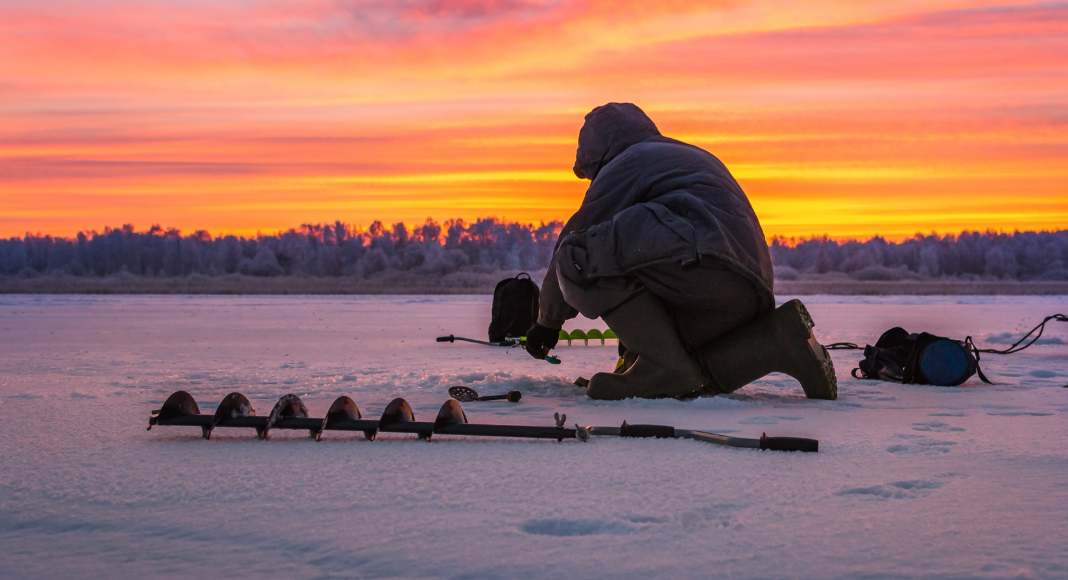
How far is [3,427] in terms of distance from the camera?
10.2ft

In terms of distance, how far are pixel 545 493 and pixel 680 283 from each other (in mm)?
2040

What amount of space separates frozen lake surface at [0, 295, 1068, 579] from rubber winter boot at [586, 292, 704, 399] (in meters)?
0.12

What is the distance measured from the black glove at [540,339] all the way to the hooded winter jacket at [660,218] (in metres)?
0.05

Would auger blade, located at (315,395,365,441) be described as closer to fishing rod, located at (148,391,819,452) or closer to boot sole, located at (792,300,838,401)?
fishing rod, located at (148,391,819,452)

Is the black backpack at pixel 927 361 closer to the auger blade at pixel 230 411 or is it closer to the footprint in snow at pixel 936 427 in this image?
the footprint in snow at pixel 936 427

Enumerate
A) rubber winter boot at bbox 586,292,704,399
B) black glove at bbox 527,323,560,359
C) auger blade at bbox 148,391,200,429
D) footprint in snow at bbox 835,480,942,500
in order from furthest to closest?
black glove at bbox 527,323,560,359 < rubber winter boot at bbox 586,292,704,399 < auger blade at bbox 148,391,200,429 < footprint in snow at bbox 835,480,942,500

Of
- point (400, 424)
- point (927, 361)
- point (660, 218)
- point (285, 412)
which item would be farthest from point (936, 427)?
point (285, 412)

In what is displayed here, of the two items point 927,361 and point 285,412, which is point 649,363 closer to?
point 285,412

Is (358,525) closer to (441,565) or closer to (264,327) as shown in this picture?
(441,565)

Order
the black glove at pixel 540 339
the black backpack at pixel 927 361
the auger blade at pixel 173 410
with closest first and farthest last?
1. the auger blade at pixel 173 410
2. the black glove at pixel 540 339
3. the black backpack at pixel 927 361

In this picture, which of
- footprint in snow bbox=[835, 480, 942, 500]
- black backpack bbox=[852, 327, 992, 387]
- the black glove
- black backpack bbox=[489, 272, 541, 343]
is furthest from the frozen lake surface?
black backpack bbox=[489, 272, 541, 343]

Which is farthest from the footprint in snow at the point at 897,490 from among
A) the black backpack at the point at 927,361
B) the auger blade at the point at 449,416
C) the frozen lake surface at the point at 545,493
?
the black backpack at the point at 927,361

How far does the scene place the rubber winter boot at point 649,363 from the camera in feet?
12.7

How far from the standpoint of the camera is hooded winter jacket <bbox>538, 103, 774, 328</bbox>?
3900 millimetres
